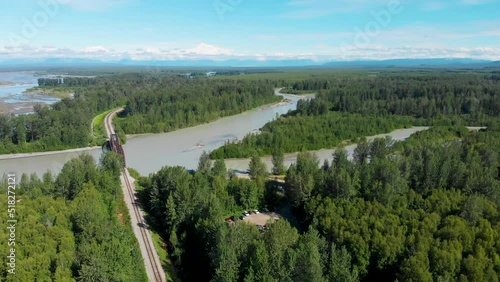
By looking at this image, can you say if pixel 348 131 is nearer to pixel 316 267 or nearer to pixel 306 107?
pixel 306 107

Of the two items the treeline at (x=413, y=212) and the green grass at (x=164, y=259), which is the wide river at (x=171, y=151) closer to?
the treeline at (x=413, y=212)

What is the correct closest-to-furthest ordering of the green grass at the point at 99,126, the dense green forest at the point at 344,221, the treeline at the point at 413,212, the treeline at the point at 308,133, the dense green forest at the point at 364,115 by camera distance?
the dense green forest at the point at 344,221
the treeline at the point at 413,212
the treeline at the point at 308,133
the dense green forest at the point at 364,115
the green grass at the point at 99,126

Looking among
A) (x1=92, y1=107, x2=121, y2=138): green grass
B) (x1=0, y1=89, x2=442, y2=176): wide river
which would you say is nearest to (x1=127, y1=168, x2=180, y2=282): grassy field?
(x1=0, y1=89, x2=442, y2=176): wide river

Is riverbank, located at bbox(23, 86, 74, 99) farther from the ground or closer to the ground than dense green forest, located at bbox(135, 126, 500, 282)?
farther from the ground

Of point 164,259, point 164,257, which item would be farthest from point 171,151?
point 164,259

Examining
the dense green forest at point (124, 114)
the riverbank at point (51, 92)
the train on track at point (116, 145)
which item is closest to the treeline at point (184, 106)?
the dense green forest at point (124, 114)

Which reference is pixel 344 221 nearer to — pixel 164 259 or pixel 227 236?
pixel 227 236

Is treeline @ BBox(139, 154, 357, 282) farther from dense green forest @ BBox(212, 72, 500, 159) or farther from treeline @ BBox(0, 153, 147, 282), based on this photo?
dense green forest @ BBox(212, 72, 500, 159)
